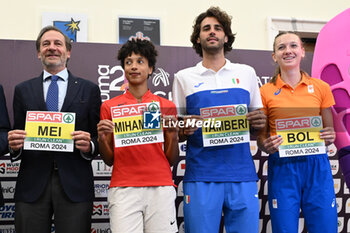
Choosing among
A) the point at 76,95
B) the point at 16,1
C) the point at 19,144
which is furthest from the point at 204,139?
the point at 16,1

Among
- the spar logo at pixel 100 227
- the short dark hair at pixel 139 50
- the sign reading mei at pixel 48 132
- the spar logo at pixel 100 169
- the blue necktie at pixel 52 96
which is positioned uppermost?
the short dark hair at pixel 139 50

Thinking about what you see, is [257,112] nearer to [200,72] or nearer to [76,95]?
[200,72]

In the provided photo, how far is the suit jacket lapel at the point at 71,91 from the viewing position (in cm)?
209

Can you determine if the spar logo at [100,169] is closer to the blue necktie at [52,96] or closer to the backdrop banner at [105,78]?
the backdrop banner at [105,78]

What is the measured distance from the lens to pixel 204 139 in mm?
2115

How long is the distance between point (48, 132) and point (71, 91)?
278mm

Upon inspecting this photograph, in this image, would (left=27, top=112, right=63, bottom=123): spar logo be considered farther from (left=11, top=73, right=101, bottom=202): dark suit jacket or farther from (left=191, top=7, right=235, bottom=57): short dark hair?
(left=191, top=7, right=235, bottom=57): short dark hair

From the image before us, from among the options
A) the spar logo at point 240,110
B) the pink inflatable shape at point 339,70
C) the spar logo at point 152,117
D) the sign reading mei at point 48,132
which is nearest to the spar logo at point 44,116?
the sign reading mei at point 48,132

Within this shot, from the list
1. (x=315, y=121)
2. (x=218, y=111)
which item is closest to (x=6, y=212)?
(x=218, y=111)

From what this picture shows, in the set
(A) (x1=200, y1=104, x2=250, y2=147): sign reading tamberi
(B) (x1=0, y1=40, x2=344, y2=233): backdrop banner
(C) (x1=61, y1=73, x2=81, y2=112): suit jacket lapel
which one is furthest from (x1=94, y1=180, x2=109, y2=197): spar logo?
(A) (x1=200, y1=104, x2=250, y2=147): sign reading tamberi

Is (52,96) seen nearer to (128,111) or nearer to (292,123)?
(128,111)

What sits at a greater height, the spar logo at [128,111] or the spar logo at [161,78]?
the spar logo at [161,78]

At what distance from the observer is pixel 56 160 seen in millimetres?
2033

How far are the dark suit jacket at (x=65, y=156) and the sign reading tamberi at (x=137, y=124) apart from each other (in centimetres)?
18
